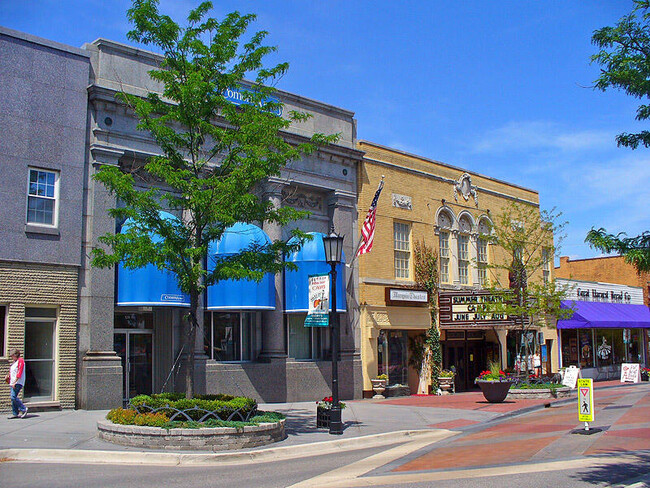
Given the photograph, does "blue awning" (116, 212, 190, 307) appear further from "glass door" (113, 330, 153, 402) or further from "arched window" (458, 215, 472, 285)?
"arched window" (458, 215, 472, 285)

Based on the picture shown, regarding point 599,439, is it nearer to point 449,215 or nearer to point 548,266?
point 449,215

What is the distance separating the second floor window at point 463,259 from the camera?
33.3 meters

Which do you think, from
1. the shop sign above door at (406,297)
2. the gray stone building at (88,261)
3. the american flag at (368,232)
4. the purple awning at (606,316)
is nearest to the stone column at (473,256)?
the shop sign above door at (406,297)

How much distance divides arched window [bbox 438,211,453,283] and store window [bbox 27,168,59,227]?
1791 centimetres

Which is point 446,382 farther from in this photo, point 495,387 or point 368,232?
point 368,232

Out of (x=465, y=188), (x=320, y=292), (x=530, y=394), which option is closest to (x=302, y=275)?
(x=320, y=292)

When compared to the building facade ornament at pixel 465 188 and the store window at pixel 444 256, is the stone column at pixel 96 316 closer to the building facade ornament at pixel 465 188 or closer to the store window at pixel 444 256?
the store window at pixel 444 256

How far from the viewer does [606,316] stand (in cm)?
4047

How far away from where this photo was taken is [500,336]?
34.9m

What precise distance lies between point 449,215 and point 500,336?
22.8 feet

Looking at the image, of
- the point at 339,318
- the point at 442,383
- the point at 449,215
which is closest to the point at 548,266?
the point at 449,215

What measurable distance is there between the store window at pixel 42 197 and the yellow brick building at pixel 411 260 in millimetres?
12314

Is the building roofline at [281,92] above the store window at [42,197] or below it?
above

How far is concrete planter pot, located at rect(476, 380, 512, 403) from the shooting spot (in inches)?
984
